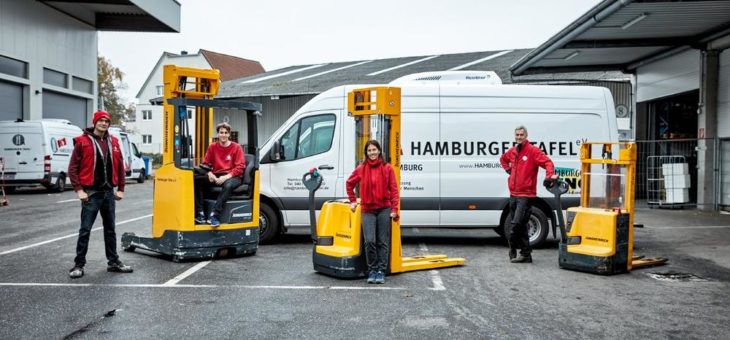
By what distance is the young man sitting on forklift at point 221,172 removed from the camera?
9461mm

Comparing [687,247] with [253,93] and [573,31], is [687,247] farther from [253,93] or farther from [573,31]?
[253,93]

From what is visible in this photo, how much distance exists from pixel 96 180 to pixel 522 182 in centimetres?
541

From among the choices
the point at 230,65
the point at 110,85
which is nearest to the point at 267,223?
the point at 230,65

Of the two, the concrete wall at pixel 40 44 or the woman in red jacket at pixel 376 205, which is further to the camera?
the concrete wall at pixel 40 44

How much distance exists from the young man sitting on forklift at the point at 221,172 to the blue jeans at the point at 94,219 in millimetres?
1344

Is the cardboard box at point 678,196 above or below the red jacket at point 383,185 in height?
below

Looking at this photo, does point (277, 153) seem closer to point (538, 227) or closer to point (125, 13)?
point (538, 227)

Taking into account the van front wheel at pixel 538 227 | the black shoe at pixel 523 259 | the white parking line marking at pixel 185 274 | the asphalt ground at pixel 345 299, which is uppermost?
the van front wheel at pixel 538 227

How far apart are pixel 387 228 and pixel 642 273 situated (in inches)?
136

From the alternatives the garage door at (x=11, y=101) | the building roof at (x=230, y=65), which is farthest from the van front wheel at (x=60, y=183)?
the building roof at (x=230, y=65)

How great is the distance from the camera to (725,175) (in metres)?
18.4

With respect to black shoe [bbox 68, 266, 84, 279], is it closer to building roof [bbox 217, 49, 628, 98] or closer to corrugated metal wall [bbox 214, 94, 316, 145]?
building roof [bbox 217, 49, 628, 98]

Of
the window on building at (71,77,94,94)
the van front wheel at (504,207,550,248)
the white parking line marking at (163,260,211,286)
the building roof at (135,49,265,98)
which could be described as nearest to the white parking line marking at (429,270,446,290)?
the van front wheel at (504,207,550,248)

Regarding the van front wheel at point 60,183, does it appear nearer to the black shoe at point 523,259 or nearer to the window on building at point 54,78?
the window on building at point 54,78
